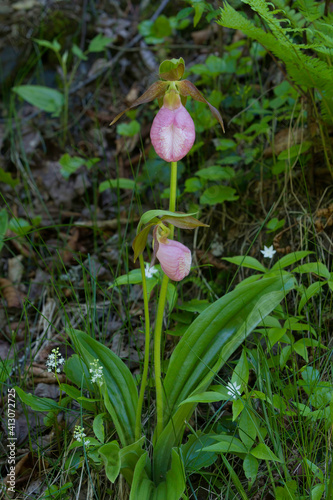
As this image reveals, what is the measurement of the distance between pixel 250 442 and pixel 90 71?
3139 millimetres

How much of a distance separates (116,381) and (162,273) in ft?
1.63

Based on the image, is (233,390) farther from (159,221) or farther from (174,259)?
(159,221)

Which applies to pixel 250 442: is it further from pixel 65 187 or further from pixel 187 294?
pixel 65 187

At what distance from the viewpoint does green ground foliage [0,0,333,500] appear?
4.41 ft

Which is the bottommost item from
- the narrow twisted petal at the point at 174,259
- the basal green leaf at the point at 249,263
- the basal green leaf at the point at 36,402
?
the basal green leaf at the point at 36,402

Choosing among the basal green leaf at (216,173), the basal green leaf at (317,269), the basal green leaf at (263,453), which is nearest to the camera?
the basal green leaf at (263,453)

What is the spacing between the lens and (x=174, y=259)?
4.00 ft

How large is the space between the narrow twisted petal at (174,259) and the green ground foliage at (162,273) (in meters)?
0.07

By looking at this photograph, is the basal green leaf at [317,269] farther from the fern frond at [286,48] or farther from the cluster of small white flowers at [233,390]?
the fern frond at [286,48]

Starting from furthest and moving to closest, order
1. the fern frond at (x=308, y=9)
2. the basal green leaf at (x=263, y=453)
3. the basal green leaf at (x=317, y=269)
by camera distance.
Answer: the fern frond at (x=308, y=9) < the basal green leaf at (x=317, y=269) < the basal green leaf at (x=263, y=453)

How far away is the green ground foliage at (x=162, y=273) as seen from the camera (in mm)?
1345

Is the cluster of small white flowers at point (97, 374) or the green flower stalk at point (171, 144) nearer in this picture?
the green flower stalk at point (171, 144)

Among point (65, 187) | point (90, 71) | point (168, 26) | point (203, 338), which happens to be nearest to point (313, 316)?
point (203, 338)

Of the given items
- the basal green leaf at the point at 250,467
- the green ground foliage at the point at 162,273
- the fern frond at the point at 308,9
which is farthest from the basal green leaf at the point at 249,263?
the fern frond at the point at 308,9
